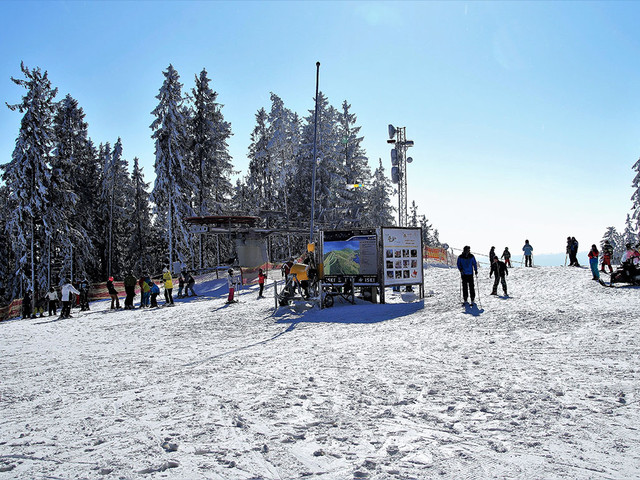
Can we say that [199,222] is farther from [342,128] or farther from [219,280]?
[342,128]

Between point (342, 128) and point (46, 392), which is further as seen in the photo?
point (342, 128)

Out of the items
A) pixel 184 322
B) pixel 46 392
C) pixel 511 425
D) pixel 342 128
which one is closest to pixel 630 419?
pixel 511 425

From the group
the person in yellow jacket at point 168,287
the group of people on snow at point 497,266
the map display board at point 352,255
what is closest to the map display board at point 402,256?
the map display board at point 352,255

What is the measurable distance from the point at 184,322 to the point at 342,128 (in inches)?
1550

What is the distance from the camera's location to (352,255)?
16406 millimetres

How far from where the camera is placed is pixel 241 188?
61906 millimetres

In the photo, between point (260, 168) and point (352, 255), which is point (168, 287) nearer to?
point (352, 255)

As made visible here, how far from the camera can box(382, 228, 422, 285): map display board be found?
53.3 feet

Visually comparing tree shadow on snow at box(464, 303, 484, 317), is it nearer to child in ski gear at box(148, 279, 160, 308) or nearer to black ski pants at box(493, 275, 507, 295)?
black ski pants at box(493, 275, 507, 295)

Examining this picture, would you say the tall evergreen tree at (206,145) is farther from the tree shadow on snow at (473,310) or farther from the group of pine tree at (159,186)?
the tree shadow on snow at (473,310)

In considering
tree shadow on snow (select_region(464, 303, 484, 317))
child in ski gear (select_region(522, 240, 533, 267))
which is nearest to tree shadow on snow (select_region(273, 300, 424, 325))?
tree shadow on snow (select_region(464, 303, 484, 317))

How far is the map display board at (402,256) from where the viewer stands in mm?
16250

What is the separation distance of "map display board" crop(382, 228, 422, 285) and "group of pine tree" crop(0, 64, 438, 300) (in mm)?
20742

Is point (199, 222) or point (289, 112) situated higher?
point (289, 112)
